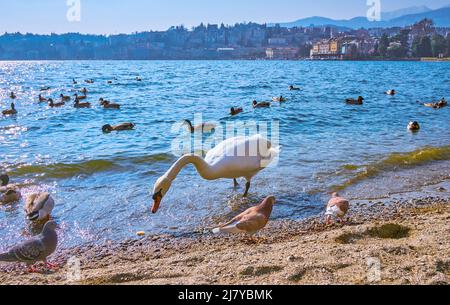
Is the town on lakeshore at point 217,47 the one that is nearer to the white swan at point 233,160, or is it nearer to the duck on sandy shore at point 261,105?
the duck on sandy shore at point 261,105

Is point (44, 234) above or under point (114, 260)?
above

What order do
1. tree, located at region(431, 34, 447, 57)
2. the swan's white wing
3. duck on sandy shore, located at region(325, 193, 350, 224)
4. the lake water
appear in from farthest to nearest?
tree, located at region(431, 34, 447, 57) < the swan's white wing < the lake water < duck on sandy shore, located at region(325, 193, 350, 224)

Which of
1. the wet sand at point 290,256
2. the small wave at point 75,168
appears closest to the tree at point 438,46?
the small wave at point 75,168

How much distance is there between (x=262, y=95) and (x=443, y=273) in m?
25.5

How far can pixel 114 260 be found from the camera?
5402 mm

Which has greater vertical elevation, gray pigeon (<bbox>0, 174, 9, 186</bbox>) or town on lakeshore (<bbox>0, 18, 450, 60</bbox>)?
town on lakeshore (<bbox>0, 18, 450, 60</bbox>)

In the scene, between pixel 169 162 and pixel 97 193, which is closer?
pixel 97 193

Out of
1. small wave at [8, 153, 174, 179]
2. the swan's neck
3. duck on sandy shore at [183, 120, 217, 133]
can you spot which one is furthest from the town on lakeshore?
the swan's neck

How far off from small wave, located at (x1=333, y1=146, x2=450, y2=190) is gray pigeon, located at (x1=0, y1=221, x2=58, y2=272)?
527 centimetres

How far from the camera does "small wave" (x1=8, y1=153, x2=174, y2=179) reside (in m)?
9.84

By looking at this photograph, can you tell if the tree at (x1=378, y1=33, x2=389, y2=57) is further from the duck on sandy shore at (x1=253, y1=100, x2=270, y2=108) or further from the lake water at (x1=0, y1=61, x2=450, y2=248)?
the duck on sandy shore at (x1=253, y1=100, x2=270, y2=108)
